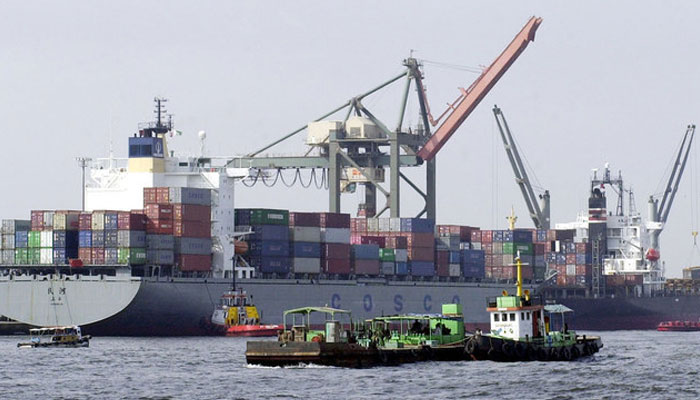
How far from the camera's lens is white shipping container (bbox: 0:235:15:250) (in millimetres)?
95000

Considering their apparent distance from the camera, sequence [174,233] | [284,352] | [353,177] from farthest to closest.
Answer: [353,177] < [174,233] < [284,352]

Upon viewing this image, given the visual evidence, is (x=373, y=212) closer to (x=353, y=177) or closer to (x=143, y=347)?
(x=353, y=177)

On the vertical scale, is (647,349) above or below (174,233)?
below

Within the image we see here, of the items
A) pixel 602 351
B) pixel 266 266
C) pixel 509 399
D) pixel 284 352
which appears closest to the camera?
pixel 509 399

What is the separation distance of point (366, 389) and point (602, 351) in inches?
1079

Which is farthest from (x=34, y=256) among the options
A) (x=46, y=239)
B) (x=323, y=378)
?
(x=323, y=378)

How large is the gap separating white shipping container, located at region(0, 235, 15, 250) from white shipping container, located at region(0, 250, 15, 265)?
9.8 inches

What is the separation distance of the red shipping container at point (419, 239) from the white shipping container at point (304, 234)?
11637 mm

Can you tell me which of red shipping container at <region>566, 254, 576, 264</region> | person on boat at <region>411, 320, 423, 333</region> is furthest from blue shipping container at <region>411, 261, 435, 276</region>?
person on boat at <region>411, 320, 423, 333</region>

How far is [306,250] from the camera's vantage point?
104312 millimetres

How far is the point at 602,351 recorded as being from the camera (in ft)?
256

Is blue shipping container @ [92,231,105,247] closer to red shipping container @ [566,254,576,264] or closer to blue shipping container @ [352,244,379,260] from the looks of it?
blue shipping container @ [352,244,379,260]

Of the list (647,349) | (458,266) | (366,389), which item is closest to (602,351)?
(647,349)

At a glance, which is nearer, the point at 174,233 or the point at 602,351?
the point at 602,351
